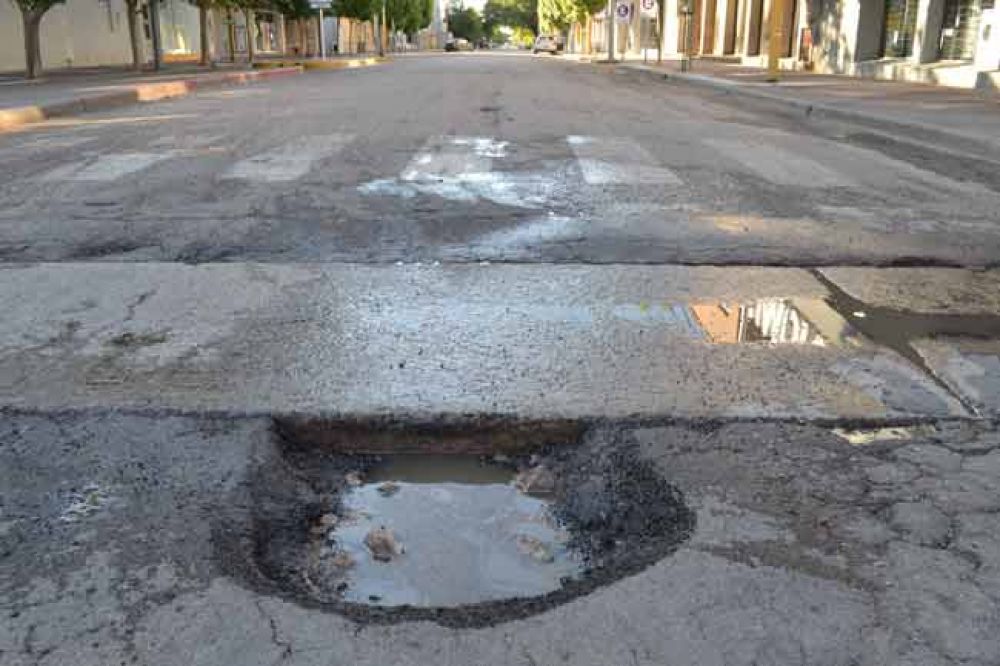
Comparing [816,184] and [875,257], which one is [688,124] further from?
[875,257]

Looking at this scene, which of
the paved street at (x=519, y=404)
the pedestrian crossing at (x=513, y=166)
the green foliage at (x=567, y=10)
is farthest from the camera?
the green foliage at (x=567, y=10)

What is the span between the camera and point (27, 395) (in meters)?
3.39

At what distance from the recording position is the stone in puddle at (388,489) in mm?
2960

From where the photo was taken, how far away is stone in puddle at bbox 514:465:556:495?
2.98 metres

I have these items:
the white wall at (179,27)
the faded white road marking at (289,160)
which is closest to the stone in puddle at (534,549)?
the faded white road marking at (289,160)

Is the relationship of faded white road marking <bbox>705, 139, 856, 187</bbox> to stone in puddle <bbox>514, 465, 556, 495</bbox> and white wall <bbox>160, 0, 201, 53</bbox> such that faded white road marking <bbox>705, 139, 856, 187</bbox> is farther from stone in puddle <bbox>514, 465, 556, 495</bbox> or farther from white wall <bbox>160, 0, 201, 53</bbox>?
white wall <bbox>160, 0, 201, 53</bbox>

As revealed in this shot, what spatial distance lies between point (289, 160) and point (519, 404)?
636 cm

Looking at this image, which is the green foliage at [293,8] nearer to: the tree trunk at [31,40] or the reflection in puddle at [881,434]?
the tree trunk at [31,40]

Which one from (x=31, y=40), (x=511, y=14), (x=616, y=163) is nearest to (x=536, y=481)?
(x=616, y=163)

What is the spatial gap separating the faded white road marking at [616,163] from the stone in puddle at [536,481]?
16.8ft

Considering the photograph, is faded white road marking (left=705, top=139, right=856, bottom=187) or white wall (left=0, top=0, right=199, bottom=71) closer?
faded white road marking (left=705, top=139, right=856, bottom=187)

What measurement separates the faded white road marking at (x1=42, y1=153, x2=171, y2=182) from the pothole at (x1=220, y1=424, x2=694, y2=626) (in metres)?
5.84

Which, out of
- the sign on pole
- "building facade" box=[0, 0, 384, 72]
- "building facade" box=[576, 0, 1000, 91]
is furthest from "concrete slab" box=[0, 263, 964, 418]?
the sign on pole

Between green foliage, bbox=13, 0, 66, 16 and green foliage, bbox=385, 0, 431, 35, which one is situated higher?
green foliage, bbox=385, 0, 431, 35
